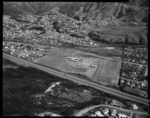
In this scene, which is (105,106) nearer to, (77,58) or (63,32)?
(77,58)

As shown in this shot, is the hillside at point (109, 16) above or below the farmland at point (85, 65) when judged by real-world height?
above

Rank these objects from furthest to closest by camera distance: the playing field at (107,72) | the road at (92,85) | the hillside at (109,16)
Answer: the hillside at (109,16), the playing field at (107,72), the road at (92,85)

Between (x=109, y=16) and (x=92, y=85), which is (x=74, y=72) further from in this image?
(x=109, y=16)

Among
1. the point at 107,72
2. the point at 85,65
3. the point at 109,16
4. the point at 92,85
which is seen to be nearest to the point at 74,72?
the point at 85,65

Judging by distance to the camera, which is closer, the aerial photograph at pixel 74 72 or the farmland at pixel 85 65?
the aerial photograph at pixel 74 72

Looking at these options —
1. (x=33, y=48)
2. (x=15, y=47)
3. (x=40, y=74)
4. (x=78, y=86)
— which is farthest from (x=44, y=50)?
(x=78, y=86)

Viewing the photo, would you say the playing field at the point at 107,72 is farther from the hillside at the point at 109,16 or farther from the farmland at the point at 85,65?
the hillside at the point at 109,16

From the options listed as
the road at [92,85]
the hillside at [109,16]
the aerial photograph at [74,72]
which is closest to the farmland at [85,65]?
the aerial photograph at [74,72]

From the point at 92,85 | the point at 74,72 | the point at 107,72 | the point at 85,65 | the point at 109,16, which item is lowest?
the point at 92,85
